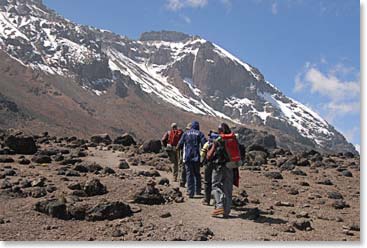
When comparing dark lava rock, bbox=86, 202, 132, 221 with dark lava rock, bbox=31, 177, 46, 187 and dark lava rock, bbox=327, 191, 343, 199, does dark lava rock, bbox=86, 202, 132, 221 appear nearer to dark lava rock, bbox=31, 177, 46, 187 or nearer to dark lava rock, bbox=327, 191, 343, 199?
dark lava rock, bbox=31, 177, 46, 187

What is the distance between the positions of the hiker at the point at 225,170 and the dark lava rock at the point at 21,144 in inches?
530

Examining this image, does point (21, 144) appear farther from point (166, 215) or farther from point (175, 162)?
point (166, 215)

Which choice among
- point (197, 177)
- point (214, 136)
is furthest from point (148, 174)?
point (214, 136)

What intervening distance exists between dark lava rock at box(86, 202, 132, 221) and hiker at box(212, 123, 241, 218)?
6.96 feet

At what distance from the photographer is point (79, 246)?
8.88 meters

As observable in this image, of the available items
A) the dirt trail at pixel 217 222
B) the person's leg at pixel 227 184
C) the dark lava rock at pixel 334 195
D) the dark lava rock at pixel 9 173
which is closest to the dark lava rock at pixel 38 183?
the dark lava rock at pixel 9 173

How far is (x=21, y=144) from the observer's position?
23.0 m

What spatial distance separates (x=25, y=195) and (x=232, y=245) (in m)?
6.62

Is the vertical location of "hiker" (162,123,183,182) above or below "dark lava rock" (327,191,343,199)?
above

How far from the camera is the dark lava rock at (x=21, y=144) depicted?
75.0ft

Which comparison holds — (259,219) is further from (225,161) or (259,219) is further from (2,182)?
(2,182)

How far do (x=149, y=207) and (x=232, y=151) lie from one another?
259 cm

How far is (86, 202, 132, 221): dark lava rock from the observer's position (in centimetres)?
1118

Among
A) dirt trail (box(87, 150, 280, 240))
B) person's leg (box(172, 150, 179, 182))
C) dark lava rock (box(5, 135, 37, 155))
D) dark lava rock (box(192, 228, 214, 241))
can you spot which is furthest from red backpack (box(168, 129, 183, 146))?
dark lava rock (box(5, 135, 37, 155))
